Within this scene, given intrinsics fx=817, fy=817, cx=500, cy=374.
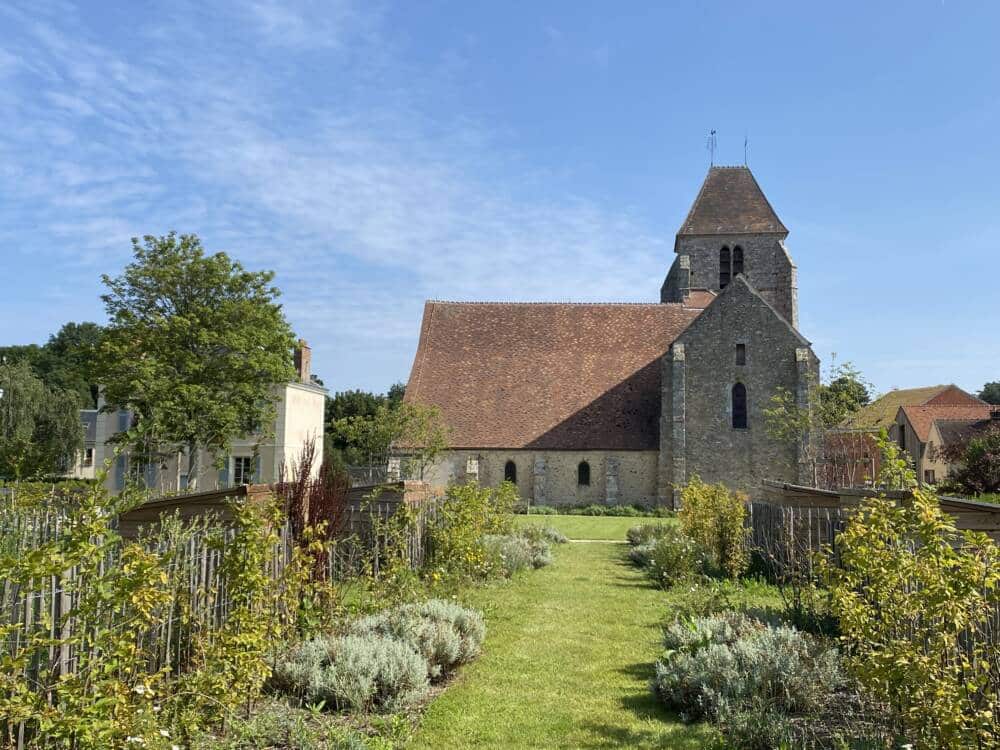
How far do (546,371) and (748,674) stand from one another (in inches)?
1218

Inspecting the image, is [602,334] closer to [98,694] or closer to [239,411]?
[239,411]

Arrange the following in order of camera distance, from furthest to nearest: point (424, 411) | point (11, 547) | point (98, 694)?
1. point (424, 411)
2. point (11, 547)
3. point (98, 694)

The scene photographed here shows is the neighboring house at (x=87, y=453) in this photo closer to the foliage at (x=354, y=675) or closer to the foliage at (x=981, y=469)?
the foliage at (x=981, y=469)

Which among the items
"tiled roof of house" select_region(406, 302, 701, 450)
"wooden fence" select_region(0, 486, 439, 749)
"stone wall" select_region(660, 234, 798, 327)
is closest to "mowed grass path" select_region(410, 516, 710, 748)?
"wooden fence" select_region(0, 486, 439, 749)

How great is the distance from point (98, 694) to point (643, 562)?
13351 millimetres

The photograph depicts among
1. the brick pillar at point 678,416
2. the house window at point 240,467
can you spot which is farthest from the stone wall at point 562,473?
the house window at point 240,467

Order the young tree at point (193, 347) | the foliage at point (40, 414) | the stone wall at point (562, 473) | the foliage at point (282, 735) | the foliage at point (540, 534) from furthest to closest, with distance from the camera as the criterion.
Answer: the foliage at point (40, 414), the stone wall at point (562, 473), the young tree at point (193, 347), the foliage at point (540, 534), the foliage at point (282, 735)

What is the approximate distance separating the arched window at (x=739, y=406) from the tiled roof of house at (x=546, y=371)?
10.9 ft

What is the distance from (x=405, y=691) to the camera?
6.85 metres

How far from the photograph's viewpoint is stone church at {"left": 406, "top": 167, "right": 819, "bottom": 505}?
3366cm

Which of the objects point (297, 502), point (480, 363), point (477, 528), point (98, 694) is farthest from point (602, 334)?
point (98, 694)

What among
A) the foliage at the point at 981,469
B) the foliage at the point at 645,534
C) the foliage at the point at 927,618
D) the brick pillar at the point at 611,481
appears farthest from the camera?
the brick pillar at the point at 611,481

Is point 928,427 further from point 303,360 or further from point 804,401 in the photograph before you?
point 303,360

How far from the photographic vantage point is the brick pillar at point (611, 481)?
3409 centimetres
